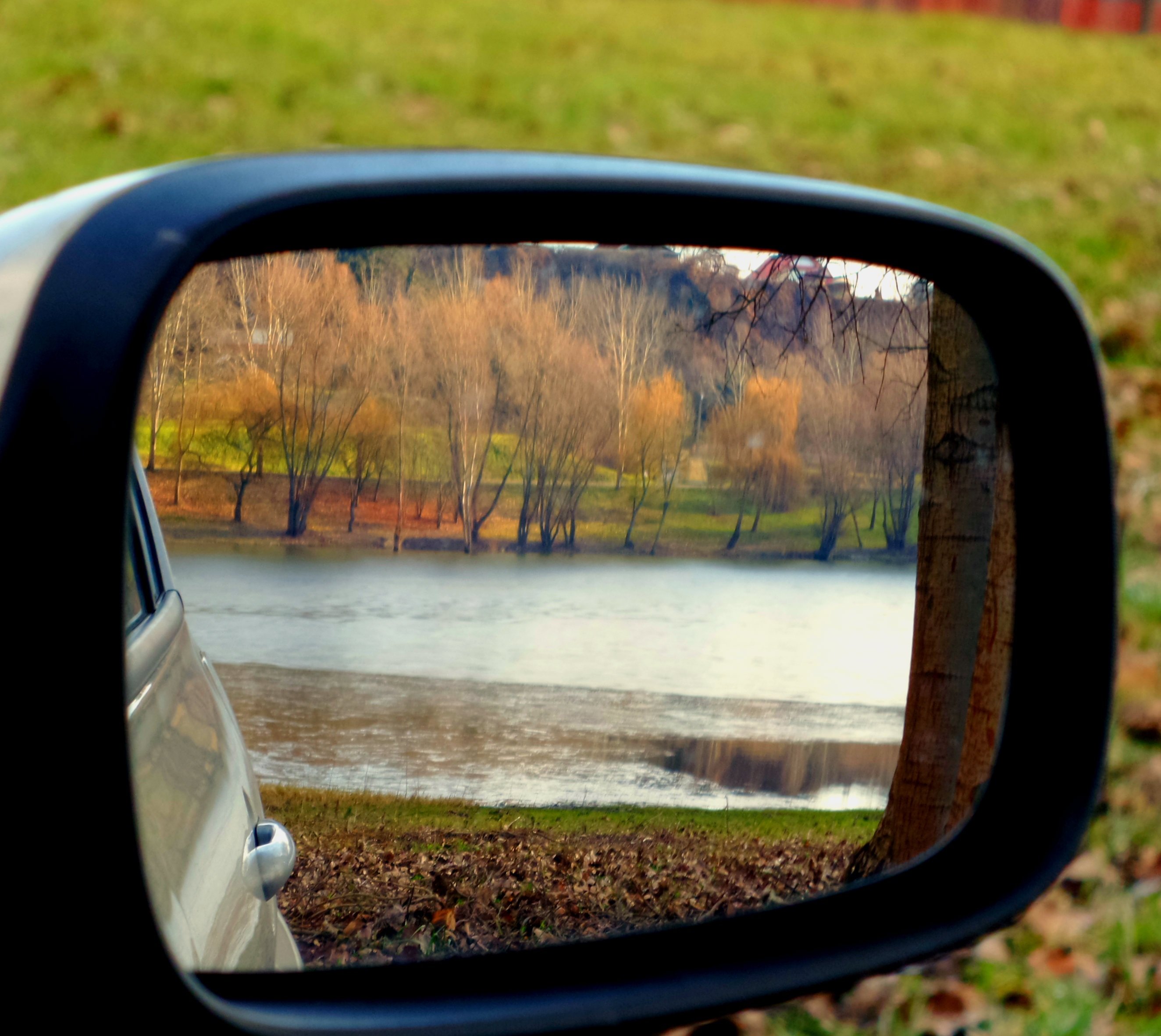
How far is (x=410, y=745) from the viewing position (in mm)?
1241

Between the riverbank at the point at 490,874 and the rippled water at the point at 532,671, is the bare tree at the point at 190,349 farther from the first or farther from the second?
the riverbank at the point at 490,874

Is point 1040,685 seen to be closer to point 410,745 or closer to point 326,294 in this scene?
point 410,745

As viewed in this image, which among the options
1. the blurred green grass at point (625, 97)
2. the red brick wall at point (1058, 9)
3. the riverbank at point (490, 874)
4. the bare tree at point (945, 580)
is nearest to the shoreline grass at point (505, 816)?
the riverbank at point (490, 874)

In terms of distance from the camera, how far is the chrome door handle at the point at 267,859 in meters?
1.26

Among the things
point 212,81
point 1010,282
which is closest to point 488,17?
point 212,81

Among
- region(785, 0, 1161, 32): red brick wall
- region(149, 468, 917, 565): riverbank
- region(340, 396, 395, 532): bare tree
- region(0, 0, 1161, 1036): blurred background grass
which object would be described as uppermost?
region(785, 0, 1161, 32): red brick wall

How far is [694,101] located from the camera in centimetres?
1090

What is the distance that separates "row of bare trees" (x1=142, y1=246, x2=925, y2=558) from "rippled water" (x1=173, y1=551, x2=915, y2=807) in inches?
2.7

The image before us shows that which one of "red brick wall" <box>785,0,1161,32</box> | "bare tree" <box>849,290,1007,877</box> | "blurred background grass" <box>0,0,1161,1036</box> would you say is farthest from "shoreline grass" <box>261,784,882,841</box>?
"red brick wall" <box>785,0,1161,32</box>

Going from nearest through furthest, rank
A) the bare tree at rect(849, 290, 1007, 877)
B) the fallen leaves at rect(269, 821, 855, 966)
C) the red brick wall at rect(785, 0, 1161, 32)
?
the fallen leaves at rect(269, 821, 855, 966)
the bare tree at rect(849, 290, 1007, 877)
the red brick wall at rect(785, 0, 1161, 32)

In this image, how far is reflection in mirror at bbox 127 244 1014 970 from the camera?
1155 millimetres

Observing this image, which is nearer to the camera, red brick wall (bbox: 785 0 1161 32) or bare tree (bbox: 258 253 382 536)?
bare tree (bbox: 258 253 382 536)

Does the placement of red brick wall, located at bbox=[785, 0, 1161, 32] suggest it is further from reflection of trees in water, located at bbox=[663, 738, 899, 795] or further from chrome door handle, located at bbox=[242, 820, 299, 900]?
chrome door handle, located at bbox=[242, 820, 299, 900]

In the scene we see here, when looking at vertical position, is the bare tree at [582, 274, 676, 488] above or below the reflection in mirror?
above
